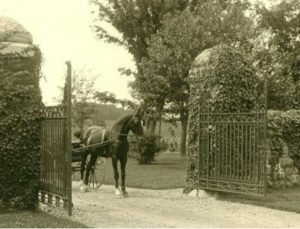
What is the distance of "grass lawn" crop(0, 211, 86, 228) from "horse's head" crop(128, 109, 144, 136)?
4.67 metres

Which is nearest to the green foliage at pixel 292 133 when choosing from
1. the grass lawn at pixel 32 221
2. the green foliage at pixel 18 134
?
the green foliage at pixel 18 134

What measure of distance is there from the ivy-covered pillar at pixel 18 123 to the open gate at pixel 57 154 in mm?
190

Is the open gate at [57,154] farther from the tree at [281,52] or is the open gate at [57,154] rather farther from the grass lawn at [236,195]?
the tree at [281,52]

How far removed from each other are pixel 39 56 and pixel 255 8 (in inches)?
1208

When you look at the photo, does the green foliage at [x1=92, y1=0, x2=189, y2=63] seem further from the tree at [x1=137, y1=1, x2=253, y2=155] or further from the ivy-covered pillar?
the ivy-covered pillar

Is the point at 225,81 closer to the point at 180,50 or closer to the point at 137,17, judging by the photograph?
the point at 180,50

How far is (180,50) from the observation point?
96.4 feet

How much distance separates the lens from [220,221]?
10.8 metres

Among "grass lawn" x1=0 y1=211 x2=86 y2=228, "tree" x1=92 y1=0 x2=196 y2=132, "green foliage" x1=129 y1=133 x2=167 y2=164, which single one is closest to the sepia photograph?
"grass lawn" x1=0 y1=211 x2=86 y2=228

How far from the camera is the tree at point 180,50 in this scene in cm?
2938

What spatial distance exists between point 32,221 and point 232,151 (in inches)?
236

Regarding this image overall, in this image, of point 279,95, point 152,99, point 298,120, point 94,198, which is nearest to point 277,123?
point 298,120

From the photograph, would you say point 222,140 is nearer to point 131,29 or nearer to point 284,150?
point 284,150

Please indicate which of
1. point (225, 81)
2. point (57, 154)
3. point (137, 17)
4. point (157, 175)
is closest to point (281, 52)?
point (137, 17)
